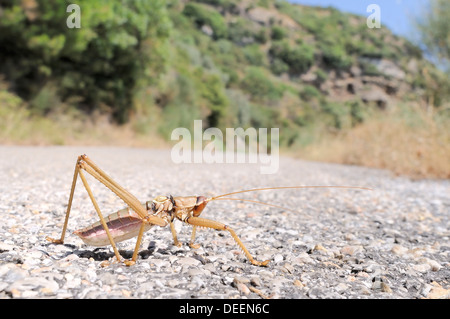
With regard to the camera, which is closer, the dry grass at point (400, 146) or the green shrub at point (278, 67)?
the dry grass at point (400, 146)

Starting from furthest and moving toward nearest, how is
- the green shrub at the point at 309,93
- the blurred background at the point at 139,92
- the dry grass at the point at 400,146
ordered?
the green shrub at the point at 309,93 → the blurred background at the point at 139,92 → the dry grass at the point at 400,146

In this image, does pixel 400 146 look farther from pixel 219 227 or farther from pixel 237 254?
pixel 219 227

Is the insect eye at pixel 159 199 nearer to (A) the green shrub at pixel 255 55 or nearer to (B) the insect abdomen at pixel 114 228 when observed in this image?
(B) the insect abdomen at pixel 114 228

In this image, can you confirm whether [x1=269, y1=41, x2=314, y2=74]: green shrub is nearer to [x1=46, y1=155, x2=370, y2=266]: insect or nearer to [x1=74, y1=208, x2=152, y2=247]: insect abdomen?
[x1=46, y1=155, x2=370, y2=266]: insect

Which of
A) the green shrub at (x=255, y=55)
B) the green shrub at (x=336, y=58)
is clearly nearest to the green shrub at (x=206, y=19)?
the green shrub at (x=255, y=55)

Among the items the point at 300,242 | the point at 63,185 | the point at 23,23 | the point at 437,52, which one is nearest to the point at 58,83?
the point at 23,23

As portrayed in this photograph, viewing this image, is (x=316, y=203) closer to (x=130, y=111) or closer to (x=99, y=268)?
(x=99, y=268)

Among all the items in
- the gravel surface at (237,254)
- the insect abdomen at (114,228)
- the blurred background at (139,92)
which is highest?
the blurred background at (139,92)

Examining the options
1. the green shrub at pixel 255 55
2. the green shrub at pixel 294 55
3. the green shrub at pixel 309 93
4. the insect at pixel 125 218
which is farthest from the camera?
A: the green shrub at pixel 294 55

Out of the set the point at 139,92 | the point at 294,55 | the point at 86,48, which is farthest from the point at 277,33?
the point at 86,48
